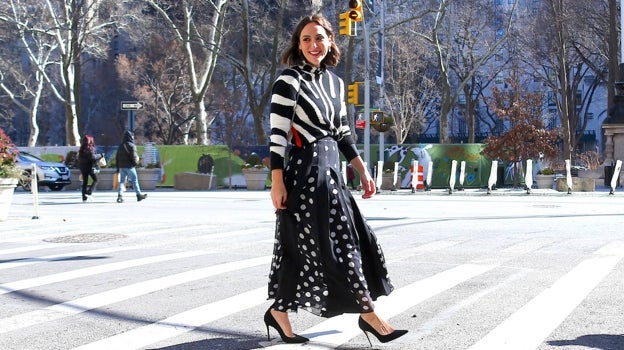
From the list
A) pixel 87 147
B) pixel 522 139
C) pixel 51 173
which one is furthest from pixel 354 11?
pixel 51 173

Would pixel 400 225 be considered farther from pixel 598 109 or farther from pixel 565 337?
pixel 598 109

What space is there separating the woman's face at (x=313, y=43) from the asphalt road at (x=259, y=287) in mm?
1593

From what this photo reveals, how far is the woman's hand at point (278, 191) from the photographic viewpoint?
437 cm

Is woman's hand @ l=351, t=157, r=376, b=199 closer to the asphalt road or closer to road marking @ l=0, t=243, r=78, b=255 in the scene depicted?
the asphalt road

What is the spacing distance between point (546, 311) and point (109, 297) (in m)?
3.15

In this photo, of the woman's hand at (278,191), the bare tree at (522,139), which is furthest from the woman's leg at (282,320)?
the bare tree at (522,139)

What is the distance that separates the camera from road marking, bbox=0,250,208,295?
6.80 m

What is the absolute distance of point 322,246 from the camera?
4.32m

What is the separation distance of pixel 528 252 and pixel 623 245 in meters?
1.50

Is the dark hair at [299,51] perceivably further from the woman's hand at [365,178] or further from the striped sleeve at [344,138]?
the woman's hand at [365,178]

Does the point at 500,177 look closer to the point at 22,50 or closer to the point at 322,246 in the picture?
the point at 322,246

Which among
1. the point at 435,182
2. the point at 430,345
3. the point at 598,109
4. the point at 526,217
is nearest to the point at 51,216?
the point at 526,217

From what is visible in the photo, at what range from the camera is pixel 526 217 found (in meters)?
14.3

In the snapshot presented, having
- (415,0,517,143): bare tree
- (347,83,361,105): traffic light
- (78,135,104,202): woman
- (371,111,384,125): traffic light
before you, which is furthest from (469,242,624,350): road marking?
(415,0,517,143): bare tree
